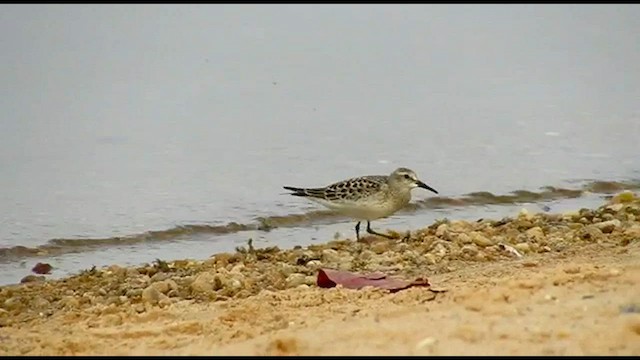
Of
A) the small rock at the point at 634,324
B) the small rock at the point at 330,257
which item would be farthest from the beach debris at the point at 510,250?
the small rock at the point at 634,324

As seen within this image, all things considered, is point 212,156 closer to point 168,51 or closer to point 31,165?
point 31,165

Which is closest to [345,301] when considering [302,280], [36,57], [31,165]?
[302,280]

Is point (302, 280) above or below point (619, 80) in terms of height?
below

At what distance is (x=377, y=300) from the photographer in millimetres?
6262

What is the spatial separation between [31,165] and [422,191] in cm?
360

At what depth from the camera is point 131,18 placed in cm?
2056

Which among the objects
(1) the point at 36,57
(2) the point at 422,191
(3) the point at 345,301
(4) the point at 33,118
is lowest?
(3) the point at 345,301

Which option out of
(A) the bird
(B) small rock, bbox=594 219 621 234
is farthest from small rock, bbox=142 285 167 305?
(B) small rock, bbox=594 219 621 234

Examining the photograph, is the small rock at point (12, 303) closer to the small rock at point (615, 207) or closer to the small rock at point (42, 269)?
the small rock at point (42, 269)

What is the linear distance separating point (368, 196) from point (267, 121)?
4.39m

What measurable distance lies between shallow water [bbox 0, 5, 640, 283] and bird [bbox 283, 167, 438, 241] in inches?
17.0

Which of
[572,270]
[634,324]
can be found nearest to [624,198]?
[572,270]

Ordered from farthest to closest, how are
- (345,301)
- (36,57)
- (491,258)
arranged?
(36,57), (491,258), (345,301)

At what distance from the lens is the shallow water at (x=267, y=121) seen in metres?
10.8
